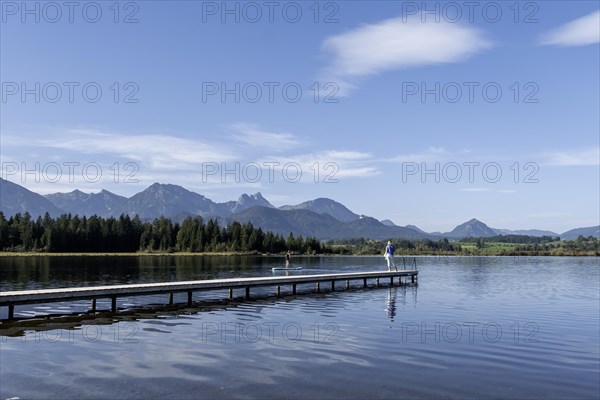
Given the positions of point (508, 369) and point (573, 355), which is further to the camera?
point (573, 355)

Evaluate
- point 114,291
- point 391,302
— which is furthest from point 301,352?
point 391,302

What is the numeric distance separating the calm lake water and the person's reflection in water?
321mm

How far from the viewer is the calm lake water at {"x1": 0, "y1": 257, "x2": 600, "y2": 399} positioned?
1730cm

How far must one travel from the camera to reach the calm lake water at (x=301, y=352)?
56.7 feet

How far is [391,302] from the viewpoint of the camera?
1746 inches

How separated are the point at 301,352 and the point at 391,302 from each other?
899 inches

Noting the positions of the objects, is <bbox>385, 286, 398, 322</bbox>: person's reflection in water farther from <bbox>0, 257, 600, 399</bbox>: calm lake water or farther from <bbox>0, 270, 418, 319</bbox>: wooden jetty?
<bbox>0, 270, 418, 319</bbox>: wooden jetty

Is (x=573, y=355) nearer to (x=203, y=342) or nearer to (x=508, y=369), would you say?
(x=508, y=369)

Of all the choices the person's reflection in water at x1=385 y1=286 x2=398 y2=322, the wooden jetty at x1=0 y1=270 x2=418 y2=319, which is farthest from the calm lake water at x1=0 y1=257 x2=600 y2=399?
the wooden jetty at x1=0 y1=270 x2=418 y2=319

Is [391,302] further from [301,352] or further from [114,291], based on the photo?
[301,352]

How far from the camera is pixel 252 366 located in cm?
2023

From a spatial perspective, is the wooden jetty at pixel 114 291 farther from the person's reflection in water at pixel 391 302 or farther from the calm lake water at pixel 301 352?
the person's reflection in water at pixel 391 302

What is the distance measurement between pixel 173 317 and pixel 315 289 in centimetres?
2534

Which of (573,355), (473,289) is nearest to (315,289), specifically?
(473,289)
